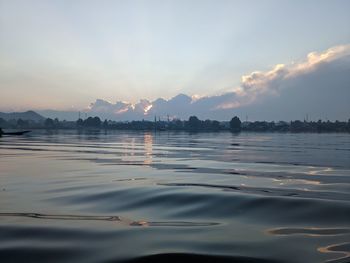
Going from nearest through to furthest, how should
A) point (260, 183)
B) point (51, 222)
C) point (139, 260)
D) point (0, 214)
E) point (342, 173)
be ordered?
point (139, 260) < point (51, 222) < point (0, 214) < point (260, 183) < point (342, 173)

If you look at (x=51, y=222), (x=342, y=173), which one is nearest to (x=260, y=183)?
(x=342, y=173)

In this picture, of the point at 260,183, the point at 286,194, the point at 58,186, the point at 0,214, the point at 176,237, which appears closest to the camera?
the point at 176,237

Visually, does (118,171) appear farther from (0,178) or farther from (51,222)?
(51,222)

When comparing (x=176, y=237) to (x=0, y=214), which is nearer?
(x=176, y=237)

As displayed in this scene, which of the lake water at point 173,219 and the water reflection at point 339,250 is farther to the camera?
the lake water at point 173,219

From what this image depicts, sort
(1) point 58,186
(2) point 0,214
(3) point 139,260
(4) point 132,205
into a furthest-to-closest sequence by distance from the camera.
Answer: (1) point 58,186, (4) point 132,205, (2) point 0,214, (3) point 139,260

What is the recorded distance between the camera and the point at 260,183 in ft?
54.2

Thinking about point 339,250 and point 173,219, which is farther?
point 173,219

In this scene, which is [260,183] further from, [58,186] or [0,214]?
[0,214]

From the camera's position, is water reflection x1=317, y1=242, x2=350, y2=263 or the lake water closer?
water reflection x1=317, y1=242, x2=350, y2=263

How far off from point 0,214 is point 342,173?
54.7ft

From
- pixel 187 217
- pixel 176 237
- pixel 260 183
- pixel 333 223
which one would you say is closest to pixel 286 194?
pixel 260 183

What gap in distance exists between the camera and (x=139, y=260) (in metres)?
6.84

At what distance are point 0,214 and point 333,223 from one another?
8.46 m
